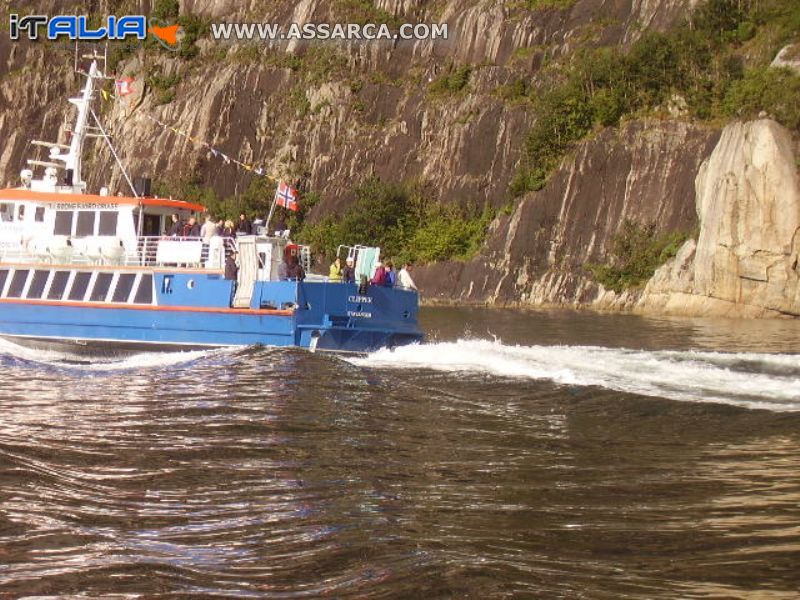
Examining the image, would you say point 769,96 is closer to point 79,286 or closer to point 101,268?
point 101,268

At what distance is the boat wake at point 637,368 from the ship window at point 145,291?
23.1 feet

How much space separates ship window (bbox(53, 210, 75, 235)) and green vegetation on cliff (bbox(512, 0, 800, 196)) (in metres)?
38.7

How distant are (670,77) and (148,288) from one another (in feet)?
147

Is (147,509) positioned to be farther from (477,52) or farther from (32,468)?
(477,52)

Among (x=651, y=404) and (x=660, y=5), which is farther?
(x=660, y=5)

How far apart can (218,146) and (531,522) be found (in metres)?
84.2

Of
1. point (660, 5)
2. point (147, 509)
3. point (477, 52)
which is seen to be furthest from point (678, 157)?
point (147, 509)

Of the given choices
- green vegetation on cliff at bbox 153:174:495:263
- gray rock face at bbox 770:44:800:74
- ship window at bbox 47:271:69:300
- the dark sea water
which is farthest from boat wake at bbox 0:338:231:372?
green vegetation on cliff at bbox 153:174:495:263

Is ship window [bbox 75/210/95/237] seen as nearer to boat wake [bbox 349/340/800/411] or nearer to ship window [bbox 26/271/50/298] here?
ship window [bbox 26/271/50/298]

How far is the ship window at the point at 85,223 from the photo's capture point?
30.2 m

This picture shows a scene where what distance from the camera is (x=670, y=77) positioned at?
6278cm

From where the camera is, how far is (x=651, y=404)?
674 inches

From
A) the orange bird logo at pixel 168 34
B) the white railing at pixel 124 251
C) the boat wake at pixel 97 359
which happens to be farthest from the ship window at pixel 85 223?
the orange bird logo at pixel 168 34

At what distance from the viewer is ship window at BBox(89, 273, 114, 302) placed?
95.4ft
